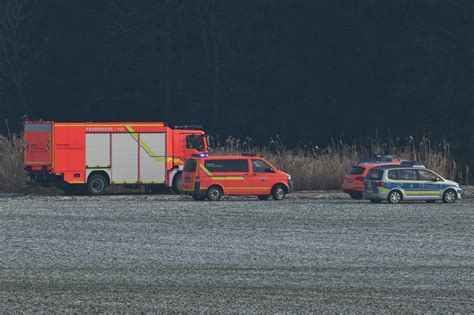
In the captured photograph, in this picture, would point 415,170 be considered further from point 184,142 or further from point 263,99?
point 263,99

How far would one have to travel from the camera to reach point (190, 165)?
39094mm

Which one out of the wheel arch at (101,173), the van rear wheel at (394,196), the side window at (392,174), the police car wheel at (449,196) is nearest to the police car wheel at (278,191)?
the van rear wheel at (394,196)

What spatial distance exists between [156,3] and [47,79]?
8579 millimetres

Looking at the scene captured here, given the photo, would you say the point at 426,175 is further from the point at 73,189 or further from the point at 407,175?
the point at 73,189

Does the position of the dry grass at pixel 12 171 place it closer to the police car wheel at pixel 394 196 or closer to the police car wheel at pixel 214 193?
the police car wheel at pixel 214 193

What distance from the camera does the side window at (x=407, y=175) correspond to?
3691 centimetres

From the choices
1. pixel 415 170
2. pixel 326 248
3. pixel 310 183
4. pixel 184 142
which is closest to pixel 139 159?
pixel 184 142

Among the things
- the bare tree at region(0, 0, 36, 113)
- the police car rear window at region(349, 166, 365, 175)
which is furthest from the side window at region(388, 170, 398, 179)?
the bare tree at region(0, 0, 36, 113)

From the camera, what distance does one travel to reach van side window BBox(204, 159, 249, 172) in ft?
127

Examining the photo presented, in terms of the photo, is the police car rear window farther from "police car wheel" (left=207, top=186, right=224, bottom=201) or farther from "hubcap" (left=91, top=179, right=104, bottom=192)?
"hubcap" (left=91, top=179, right=104, bottom=192)

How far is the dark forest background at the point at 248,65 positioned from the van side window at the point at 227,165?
30.3 metres

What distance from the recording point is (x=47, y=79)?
73.2 metres

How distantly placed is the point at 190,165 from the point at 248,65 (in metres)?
36.6

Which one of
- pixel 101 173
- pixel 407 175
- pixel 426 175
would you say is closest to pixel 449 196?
pixel 426 175
